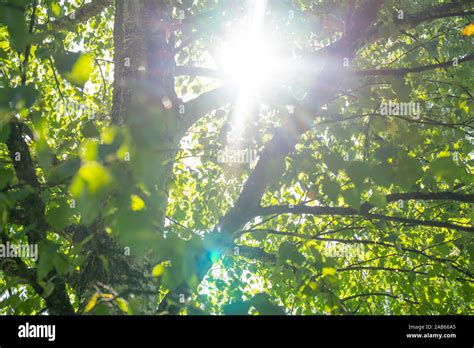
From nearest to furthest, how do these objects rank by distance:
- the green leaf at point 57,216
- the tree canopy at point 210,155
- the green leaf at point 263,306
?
the tree canopy at point 210,155
the green leaf at point 263,306
the green leaf at point 57,216

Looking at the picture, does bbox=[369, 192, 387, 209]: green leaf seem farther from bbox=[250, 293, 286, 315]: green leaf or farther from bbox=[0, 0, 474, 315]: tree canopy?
bbox=[250, 293, 286, 315]: green leaf

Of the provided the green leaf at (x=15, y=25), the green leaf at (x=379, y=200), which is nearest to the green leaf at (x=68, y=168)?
the green leaf at (x=15, y=25)

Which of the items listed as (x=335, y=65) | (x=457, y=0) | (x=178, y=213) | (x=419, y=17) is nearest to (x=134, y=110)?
(x=335, y=65)

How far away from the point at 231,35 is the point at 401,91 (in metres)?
1.85

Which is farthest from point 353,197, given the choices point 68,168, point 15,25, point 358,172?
point 15,25

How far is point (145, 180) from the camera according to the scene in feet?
4.15

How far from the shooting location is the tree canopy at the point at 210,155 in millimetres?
1373

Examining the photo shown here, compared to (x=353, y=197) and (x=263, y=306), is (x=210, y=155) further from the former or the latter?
(x=263, y=306)

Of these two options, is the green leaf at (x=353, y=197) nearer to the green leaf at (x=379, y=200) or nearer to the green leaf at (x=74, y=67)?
the green leaf at (x=379, y=200)

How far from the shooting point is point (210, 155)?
180 inches

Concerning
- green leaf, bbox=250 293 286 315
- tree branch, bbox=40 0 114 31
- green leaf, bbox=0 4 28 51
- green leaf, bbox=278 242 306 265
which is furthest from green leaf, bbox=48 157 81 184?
tree branch, bbox=40 0 114 31
